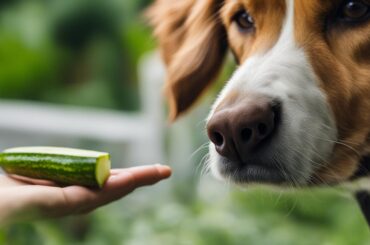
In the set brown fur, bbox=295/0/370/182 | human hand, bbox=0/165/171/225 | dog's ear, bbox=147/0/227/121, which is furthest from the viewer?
dog's ear, bbox=147/0/227/121

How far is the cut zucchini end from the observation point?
2004 mm

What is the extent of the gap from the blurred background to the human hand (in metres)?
0.06

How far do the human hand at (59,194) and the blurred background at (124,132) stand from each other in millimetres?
56

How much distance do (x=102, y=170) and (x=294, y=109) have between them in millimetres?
517

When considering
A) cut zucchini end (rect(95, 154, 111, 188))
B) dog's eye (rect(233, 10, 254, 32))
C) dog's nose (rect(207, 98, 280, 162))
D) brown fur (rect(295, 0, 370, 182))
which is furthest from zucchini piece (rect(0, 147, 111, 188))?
dog's eye (rect(233, 10, 254, 32))

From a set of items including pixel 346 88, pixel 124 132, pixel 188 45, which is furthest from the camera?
pixel 124 132

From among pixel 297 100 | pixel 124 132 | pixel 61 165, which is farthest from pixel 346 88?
pixel 124 132

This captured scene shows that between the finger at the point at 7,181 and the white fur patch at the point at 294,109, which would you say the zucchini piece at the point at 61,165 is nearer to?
the finger at the point at 7,181

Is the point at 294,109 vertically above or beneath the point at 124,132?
above

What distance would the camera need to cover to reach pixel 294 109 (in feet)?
6.98

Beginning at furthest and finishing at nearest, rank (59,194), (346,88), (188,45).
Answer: (188,45), (346,88), (59,194)

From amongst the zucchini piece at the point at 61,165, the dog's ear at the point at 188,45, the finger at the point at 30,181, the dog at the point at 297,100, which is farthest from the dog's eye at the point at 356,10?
the finger at the point at 30,181

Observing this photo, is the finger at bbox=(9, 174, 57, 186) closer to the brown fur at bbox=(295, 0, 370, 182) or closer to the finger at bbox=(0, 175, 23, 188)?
A: the finger at bbox=(0, 175, 23, 188)

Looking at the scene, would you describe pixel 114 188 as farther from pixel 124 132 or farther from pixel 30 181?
pixel 124 132
